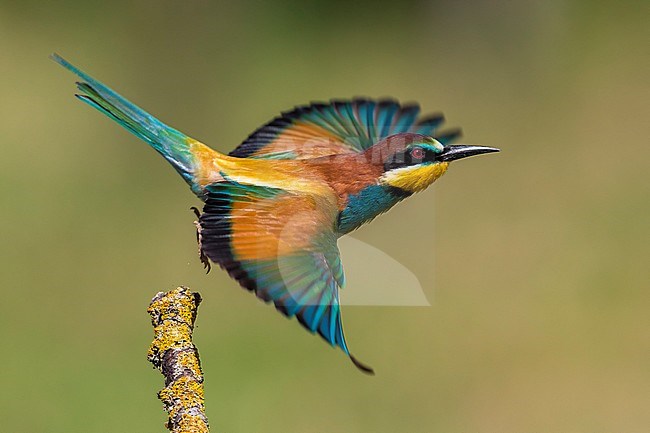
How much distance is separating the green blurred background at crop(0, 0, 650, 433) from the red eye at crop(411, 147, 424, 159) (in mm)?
1146

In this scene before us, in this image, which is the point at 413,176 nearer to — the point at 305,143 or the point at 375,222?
the point at 305,143

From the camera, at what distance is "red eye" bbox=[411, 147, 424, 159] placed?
3.93 feet

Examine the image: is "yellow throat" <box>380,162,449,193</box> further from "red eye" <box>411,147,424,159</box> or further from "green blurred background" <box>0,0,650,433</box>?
"green blurred background" <box>0,0,650,433</box>

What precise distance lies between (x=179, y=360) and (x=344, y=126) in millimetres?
582

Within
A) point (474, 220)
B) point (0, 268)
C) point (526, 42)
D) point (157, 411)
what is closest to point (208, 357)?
point (157, 411)

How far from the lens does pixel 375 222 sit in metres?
2.34

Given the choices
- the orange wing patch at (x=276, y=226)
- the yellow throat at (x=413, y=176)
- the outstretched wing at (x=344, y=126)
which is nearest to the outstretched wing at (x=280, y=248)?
the orange wing patch at (x=276, y=226)

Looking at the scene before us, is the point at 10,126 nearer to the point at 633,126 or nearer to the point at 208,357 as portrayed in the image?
the point at 208,357

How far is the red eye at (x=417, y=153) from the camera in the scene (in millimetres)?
1197

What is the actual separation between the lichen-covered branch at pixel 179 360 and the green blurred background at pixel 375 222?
1290mm

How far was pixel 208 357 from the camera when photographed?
8.66 feet

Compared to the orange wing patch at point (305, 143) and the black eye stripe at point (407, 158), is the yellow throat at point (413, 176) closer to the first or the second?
the black eye stripe at point (407, 158)

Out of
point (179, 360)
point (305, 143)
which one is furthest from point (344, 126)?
point (179, 360)

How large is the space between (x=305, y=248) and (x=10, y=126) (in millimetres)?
2573
